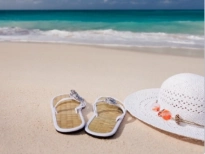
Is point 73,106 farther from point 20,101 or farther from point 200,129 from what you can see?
point 200,129

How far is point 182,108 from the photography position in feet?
6.66

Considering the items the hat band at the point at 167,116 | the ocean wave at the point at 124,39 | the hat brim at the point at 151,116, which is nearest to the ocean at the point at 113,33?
the ocean wave at the point at 124,39

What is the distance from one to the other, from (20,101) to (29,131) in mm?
638

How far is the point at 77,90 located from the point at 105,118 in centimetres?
94

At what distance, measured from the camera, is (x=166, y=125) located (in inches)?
80.8

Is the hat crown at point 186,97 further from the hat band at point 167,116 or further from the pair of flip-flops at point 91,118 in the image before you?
the pair of flip-flops at point 91,118

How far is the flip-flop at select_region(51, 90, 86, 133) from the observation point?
199cm

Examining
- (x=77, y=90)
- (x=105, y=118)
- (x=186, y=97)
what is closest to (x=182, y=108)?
(x=186, y=97)

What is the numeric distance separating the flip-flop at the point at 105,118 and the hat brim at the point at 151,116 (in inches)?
4.1

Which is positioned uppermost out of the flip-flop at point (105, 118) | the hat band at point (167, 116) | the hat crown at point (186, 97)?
the hat crown at point (186, 97)

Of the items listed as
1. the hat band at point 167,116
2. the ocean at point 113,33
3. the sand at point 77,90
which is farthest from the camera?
the ocean at point 113,33

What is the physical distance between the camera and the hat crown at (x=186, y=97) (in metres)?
1.98

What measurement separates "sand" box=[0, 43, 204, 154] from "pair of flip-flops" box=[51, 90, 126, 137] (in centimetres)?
6

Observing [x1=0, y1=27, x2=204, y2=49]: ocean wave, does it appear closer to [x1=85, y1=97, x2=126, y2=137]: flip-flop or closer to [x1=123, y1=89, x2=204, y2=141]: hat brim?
[x1=123, y1=89, x2=204, y2=141]: hat brim
